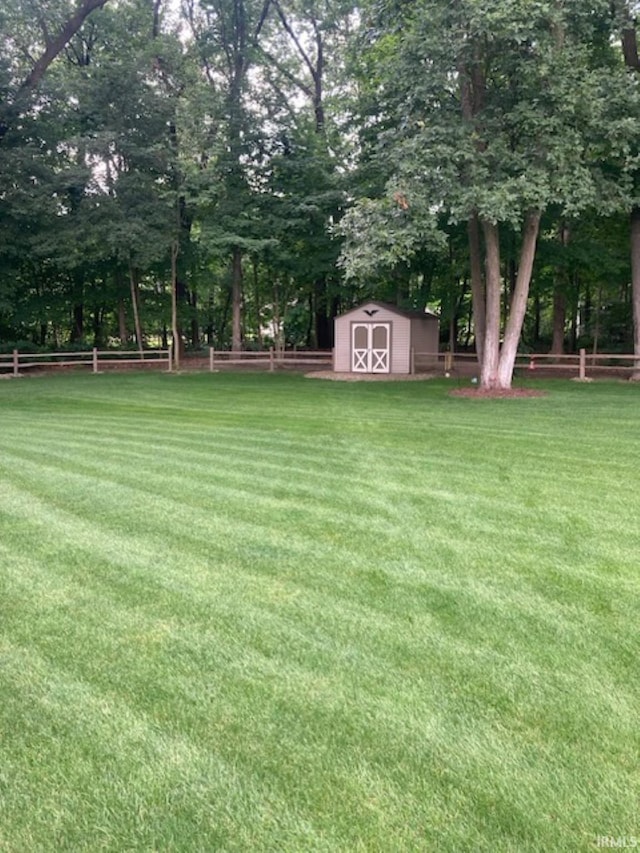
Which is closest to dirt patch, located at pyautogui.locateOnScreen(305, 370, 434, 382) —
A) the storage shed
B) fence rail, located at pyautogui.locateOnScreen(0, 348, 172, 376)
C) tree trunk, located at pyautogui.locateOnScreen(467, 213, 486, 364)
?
the storage shed

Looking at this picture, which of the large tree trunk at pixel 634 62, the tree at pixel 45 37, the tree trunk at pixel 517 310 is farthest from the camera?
the tree at pixel 45 37

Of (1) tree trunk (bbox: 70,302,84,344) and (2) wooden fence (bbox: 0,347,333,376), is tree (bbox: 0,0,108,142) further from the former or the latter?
(2) wooden fence (bbox: 0,347,333,376)

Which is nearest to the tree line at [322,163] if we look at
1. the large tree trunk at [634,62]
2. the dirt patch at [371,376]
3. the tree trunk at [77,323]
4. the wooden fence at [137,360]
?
the large tree trunk at [634,62]

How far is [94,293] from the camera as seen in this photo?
24156 mm

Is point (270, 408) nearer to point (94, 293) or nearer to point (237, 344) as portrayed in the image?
point (237, 344)

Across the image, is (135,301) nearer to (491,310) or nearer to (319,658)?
(491,310)

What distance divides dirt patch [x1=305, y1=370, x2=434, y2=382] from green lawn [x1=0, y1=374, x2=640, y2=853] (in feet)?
35.9

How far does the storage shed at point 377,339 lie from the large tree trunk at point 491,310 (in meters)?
4.47

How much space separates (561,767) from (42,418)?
10301mm

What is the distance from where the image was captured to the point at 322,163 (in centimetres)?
2109

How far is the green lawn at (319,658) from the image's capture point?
2029mm

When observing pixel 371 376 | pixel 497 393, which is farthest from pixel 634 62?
pixel 371 376

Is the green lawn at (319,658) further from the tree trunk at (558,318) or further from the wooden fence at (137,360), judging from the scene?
the tree trunk at (558,318)

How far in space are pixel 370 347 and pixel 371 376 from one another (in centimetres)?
137
